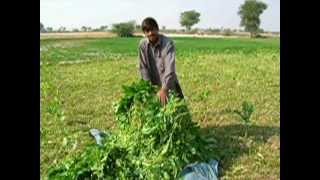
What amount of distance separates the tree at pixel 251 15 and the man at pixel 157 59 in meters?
1.28

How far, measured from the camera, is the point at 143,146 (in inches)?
174

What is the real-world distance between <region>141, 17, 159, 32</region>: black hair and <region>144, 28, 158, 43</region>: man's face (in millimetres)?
22

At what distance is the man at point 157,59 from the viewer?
4.84 metres

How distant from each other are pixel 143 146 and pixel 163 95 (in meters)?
0.57

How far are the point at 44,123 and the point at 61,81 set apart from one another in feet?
6.51

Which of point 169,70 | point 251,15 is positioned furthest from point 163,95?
point 251,15

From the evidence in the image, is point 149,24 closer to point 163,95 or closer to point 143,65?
point 143,65

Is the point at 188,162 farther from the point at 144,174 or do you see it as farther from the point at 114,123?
the point at 114,123

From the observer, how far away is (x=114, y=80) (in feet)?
25.3

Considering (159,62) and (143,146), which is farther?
(159,62)

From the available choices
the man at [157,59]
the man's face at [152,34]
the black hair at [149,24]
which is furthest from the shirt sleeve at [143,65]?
the black hair at [149,24]

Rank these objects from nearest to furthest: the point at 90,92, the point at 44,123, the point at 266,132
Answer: the point at 266,132 → the point at 44,123 → the point at 90,92

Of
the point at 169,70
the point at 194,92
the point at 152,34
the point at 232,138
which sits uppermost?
the point at 152,34
